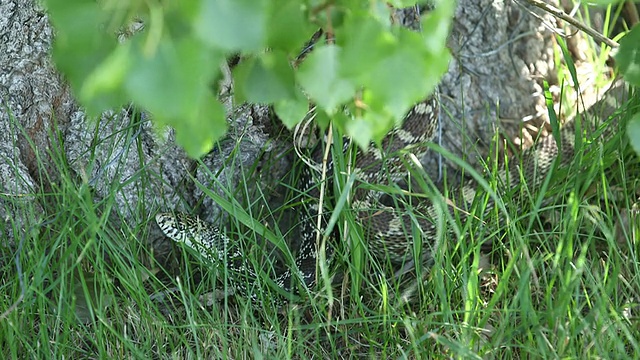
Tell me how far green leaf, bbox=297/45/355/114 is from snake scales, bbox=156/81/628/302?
1.56 m

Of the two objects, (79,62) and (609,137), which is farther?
(609,137)

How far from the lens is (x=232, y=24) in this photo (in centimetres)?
93

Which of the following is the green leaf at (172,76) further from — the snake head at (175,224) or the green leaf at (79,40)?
the snake head at (175,224)

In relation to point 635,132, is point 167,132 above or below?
above

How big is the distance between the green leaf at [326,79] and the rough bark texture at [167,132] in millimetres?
1516

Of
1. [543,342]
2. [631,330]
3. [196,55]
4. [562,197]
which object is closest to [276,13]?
[196,55]

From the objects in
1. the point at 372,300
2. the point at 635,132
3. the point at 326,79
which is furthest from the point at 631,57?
the point at 372,300

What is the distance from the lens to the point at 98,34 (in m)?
1.05

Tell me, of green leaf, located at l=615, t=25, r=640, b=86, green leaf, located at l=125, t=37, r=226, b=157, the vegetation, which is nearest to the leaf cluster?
green leaf, located at l=125, t=37, r=226, b=157

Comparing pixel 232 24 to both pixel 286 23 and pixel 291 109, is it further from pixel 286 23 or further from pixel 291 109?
pixel 291 109

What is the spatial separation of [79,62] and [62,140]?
192cm

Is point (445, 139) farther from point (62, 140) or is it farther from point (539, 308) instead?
point (62, 140)

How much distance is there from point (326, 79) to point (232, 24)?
189 millimetres

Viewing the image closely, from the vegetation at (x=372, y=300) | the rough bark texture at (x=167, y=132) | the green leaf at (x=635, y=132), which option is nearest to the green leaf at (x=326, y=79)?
the vegetation at (x=372, y=300)
